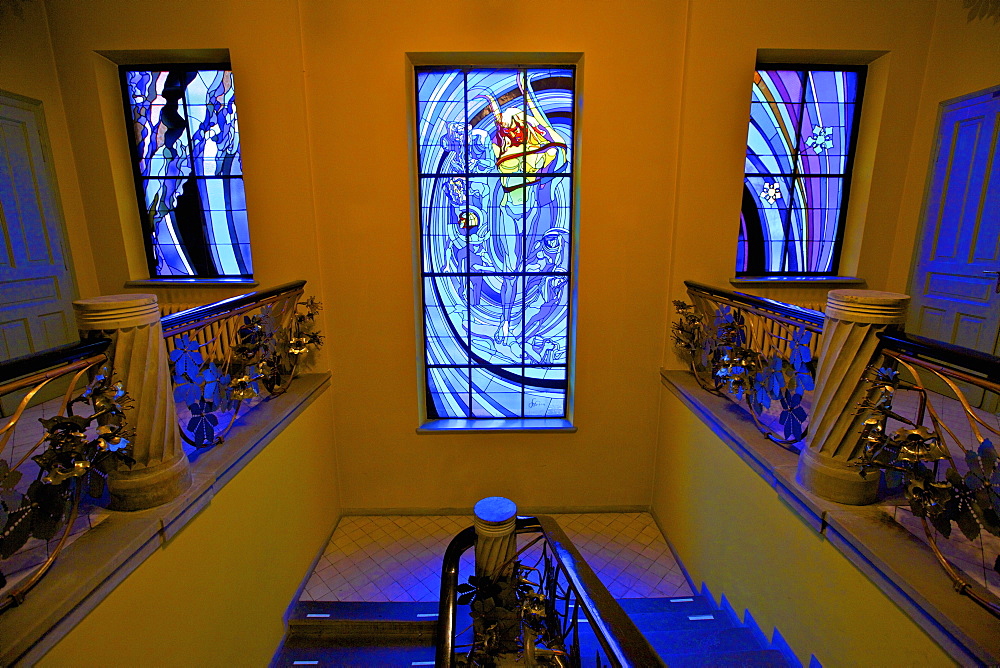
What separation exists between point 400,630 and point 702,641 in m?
1.72

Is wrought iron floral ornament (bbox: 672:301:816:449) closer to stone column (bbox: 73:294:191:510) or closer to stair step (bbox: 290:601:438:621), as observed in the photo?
stair step (bbox: 290:601:438:621)

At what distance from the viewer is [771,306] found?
254cm

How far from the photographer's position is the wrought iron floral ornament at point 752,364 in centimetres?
236

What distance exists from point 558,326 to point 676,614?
2.16 meters

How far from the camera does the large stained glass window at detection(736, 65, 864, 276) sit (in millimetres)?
3725

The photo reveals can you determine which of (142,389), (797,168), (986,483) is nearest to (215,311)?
(142,389)

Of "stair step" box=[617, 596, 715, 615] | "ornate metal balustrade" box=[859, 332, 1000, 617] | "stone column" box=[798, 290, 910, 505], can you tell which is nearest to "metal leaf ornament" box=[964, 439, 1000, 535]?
"ornate metal balustrade" box=[859, 332, 1000, 617]

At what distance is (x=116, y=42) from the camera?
344 centimetres

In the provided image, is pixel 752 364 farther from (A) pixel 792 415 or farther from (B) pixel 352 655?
(B) pixel 352 655

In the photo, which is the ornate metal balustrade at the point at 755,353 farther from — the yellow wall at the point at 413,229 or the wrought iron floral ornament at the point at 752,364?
the yellow wall at the point at 413,229

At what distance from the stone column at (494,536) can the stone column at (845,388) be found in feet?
4.63

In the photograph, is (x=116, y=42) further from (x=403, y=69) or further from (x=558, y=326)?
(x=558, y=326)

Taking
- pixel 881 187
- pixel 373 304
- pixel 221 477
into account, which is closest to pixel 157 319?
pixel 221 477

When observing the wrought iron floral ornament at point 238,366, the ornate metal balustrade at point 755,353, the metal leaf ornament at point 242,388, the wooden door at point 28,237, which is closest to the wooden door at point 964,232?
the ornate metal balustrade at point 755,353
